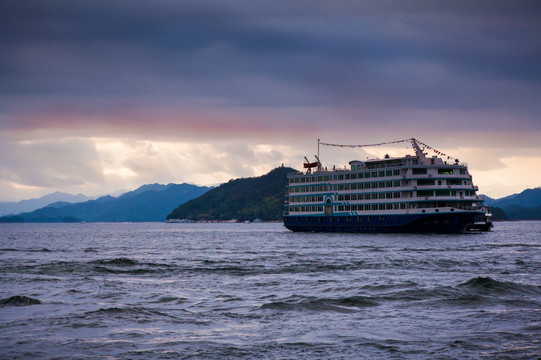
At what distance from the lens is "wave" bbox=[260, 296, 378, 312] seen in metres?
26.7

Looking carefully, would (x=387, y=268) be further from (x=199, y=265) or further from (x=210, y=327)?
(x=210, y=327)

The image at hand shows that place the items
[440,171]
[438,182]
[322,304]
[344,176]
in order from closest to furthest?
[322,304], [438,182], [440,171], [344,176]

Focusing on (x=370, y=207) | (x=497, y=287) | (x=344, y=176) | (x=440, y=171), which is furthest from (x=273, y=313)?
(x=344, y=176)

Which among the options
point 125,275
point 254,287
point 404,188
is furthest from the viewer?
point 404,188

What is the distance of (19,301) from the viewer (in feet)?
93.0

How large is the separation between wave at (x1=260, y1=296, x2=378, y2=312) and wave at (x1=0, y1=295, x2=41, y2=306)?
423 inches

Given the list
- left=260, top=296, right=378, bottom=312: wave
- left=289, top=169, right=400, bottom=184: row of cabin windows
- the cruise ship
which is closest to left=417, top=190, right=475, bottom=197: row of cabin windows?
the cruise ship

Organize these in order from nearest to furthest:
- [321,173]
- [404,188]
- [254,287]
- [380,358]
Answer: [380,358]
[254,287]
[404,188]
[321,173]

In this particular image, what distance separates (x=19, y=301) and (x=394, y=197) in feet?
266

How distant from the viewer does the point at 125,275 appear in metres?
41.6

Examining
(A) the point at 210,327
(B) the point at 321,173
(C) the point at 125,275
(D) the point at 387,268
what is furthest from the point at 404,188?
(A) the point at 210,327

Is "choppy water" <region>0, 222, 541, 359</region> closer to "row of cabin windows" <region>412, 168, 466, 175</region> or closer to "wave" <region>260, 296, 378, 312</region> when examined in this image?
"wave" <region>260, 296, 378, 312</region>

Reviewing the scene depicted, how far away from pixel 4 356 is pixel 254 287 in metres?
17.7

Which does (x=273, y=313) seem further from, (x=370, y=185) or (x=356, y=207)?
(x=356, y=207)
